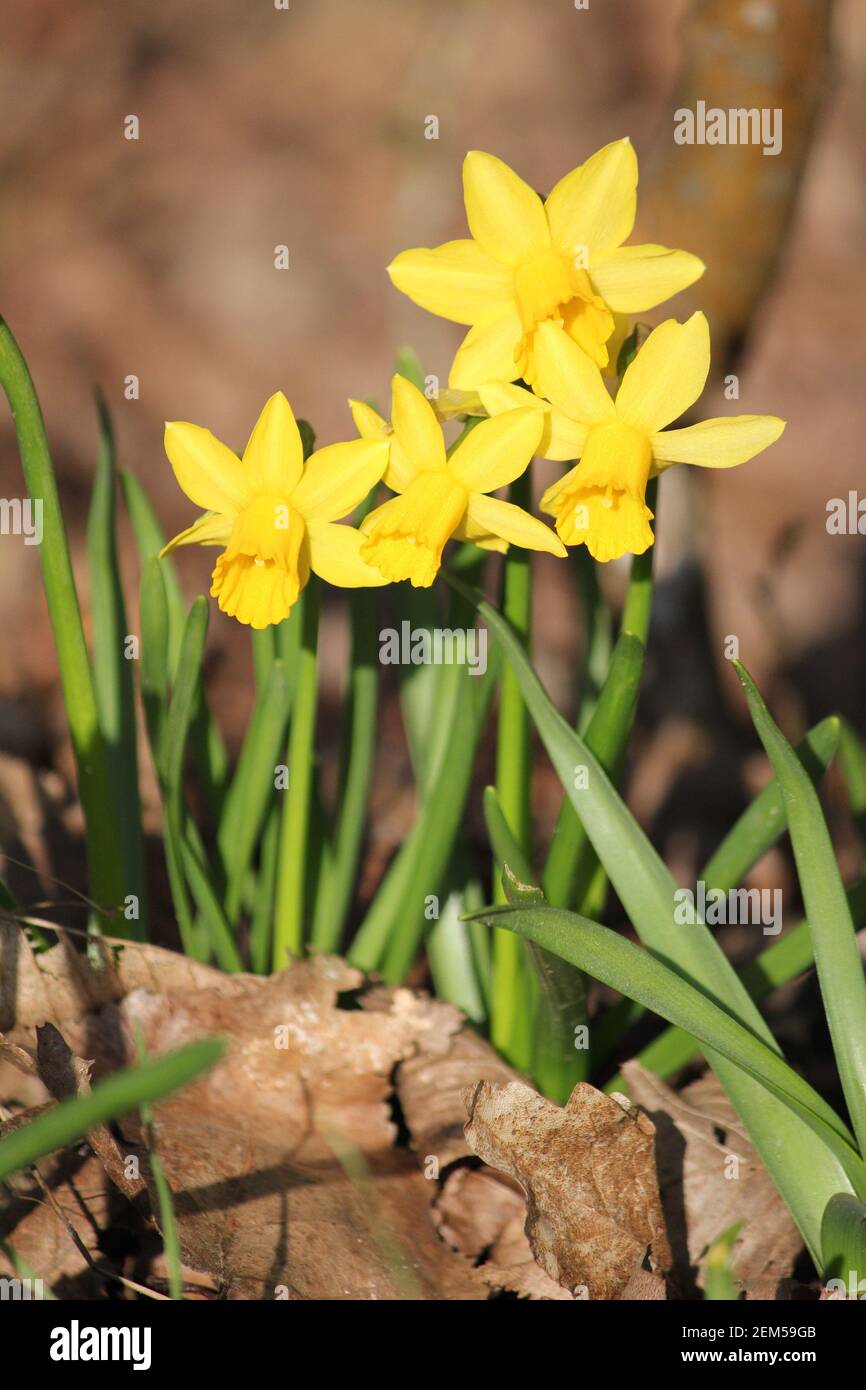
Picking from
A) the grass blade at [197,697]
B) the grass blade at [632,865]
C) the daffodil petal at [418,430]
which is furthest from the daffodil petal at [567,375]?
the grass blade at [197,697]

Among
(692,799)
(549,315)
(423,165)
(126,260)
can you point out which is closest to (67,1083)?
(549,315)

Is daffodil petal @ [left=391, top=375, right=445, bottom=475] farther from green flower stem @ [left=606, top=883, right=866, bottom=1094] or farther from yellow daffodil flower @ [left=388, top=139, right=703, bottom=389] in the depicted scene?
green flower stem @ [left=606, top=883, right=866, bottom=1094]

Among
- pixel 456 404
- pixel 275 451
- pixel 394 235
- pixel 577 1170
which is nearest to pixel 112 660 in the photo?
pixel 275 451

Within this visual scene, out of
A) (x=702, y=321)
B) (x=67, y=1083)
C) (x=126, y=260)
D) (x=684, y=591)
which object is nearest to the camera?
(x=702, y=321)

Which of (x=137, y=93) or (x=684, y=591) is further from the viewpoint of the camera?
(x=137, y=93)

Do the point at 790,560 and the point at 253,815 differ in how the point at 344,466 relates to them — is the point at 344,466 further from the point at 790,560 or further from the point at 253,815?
the point at 790,560

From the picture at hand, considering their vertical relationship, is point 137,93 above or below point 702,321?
above

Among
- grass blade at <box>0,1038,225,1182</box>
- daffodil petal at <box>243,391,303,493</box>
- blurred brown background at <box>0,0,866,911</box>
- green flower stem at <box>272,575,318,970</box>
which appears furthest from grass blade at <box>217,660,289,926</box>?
blurred brown background at <box>0,0,866,911</box>
